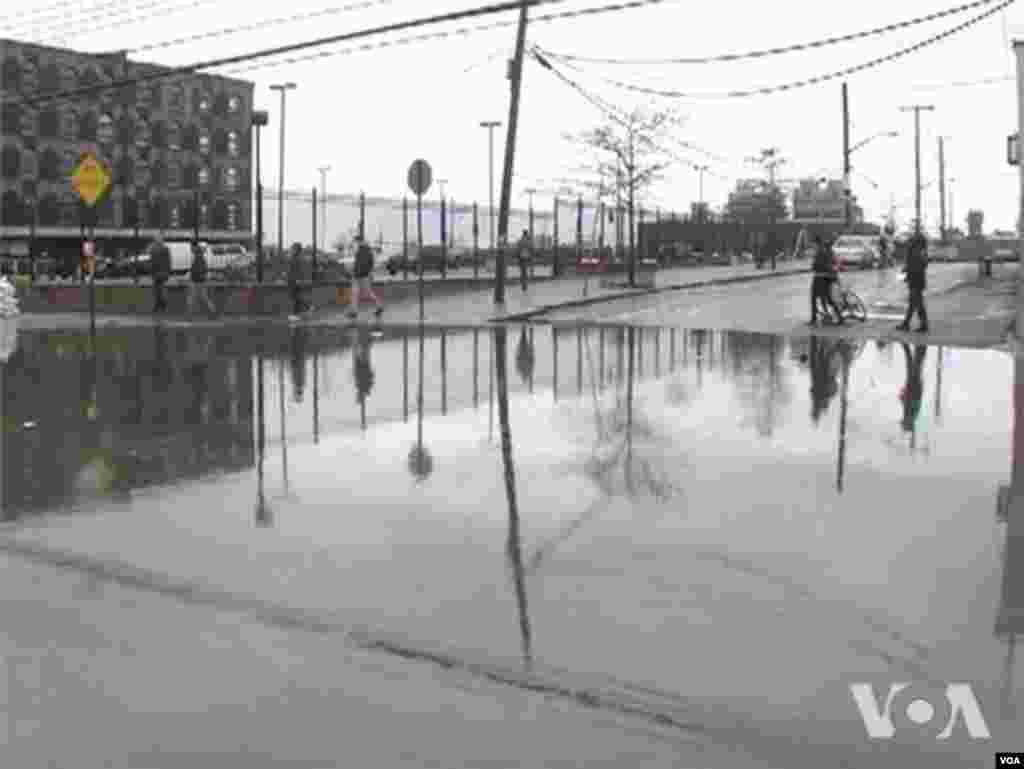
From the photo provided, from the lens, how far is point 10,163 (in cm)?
7738

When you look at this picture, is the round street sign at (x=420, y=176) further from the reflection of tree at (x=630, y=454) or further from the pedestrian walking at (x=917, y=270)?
the reflection of tree at (x=630, y=454)

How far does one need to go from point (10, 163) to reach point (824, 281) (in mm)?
64700

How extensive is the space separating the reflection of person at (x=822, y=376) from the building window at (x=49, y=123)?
68092 millimetres

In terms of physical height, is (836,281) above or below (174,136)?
below

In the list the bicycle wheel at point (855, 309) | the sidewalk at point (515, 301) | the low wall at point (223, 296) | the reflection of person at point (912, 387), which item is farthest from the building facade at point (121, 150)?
the reflection of person at point (912, 387)

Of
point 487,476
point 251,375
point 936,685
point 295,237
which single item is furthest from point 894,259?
point 936,685

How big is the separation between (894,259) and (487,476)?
58.1m

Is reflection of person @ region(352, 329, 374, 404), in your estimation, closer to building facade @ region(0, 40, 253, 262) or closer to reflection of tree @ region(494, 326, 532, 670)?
reflection of tree @ region(494, 326, 532, 670)

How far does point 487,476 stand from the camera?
9.87m

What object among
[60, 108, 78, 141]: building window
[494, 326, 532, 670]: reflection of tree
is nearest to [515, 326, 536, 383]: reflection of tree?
[494, 326, 532, 670]: reflection of tree

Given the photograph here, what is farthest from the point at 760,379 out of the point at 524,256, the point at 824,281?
the point at 524,256

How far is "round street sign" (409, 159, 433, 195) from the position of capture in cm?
2666

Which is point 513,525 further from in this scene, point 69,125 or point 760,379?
point 69,125

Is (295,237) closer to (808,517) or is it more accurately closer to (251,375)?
(251,375)
